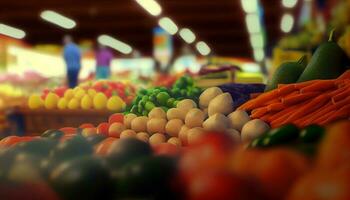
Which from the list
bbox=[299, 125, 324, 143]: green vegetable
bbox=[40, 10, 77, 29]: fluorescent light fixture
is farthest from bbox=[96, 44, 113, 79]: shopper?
bbox=[40, 10, 77, 29]: fluorescent light fixture

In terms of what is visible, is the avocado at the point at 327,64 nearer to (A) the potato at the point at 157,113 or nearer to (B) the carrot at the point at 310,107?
(B) the carrot at the point at 310,107

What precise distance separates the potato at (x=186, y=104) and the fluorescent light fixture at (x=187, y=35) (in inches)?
694

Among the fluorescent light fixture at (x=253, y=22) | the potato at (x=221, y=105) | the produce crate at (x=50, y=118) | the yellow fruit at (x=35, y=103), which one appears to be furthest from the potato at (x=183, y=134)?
the fluorescent light fixture at (x=253, y=22)

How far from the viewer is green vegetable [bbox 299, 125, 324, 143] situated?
1065mm

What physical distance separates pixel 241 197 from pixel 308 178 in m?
0.12

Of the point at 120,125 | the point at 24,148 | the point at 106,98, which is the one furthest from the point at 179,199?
the point at 106,98

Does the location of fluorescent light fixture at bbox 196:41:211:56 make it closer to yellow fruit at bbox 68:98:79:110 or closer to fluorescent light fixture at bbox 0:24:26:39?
fluorescent light fixture at bbox 0:24:26:39

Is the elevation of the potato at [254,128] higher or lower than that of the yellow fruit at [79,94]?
higher

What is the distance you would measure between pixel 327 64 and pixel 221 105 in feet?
1.61

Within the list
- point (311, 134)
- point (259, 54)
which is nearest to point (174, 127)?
point (311, 134)

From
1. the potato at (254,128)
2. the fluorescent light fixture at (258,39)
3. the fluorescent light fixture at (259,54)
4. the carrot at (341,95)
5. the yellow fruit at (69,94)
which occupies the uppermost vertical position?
the fluorescent light fixture at (258,39)

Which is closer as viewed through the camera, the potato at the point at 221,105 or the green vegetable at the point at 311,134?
the green vegetable at the point at 311,134

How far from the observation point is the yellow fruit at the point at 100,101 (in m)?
4.79

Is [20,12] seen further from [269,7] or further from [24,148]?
[24,148]
